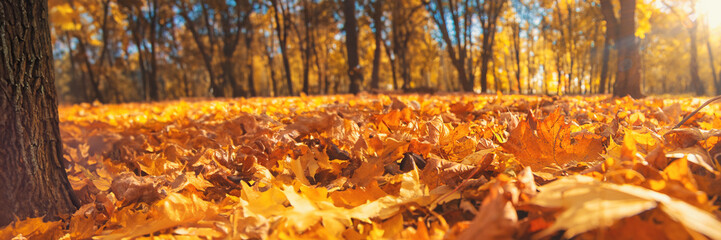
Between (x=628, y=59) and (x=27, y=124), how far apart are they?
26.6 ft

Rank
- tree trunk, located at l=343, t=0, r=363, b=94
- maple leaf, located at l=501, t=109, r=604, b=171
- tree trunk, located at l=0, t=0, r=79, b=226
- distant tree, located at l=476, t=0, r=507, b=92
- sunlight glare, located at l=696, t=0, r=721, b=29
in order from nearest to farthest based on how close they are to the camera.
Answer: maple leaf, located at l=501, t=109, r=604, b=171, tree trunk, located at l=0, t=0, r=79, b=226, tree trunk, located at l=343, t=0, r=363, b=94, distant tree, located at l=476, t=0, r=507, b=92, sunlight glare, located at l=696, t=0, r=721, b=29

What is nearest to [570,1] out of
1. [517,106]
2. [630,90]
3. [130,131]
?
[630,90]

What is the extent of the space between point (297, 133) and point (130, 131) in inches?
75.3

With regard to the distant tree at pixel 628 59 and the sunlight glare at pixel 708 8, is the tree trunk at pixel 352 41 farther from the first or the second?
the sunlight glare at pixel 708 8

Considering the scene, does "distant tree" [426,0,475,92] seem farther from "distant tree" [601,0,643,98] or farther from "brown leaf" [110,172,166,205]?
"brown leaf" [110,172,166,205]

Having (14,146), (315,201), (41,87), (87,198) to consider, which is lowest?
(87,198)

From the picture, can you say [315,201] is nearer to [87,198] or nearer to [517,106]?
Result: [87,198]

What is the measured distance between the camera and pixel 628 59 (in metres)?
6.61

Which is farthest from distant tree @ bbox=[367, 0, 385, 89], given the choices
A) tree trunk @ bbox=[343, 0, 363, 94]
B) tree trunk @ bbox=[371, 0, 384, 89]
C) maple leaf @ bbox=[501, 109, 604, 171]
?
maple leaf @ bbox=[501, 109, 604, 171]

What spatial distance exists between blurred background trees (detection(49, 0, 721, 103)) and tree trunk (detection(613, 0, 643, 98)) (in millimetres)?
18

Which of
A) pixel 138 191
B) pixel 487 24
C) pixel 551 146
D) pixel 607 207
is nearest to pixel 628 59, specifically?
pixel 551 146

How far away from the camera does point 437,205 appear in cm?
94

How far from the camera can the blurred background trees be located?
42.1 ft

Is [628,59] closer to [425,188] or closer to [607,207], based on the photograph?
[425,188]
